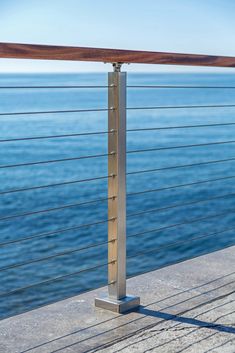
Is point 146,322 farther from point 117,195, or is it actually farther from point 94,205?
point 94,205

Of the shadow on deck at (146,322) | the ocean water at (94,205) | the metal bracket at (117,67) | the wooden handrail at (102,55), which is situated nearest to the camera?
the wooden handrail at (102,55)

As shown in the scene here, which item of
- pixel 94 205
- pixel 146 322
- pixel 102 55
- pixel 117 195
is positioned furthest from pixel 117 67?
pixel 94 205

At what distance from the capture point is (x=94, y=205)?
33.4 ft

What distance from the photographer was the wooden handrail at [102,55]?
1945 millimetres

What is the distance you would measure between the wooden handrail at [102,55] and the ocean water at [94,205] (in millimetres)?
431

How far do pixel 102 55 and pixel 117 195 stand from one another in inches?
18.5

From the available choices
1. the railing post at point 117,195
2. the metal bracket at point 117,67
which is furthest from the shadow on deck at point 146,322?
the metal bracket at point 117,67

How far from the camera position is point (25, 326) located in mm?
2244

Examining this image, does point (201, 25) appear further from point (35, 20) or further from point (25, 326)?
point (25, 326)

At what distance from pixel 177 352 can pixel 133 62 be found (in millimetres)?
894

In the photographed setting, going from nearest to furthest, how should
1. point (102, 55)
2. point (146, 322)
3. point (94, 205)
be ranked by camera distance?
point (102, 55), point (146, 322), point (94, 205)

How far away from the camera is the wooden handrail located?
1.95 m

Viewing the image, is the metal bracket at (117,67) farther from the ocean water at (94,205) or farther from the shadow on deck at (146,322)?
the shadow on deck at (146,322)

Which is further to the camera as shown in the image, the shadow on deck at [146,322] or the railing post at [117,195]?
the railing post at [117,195]
